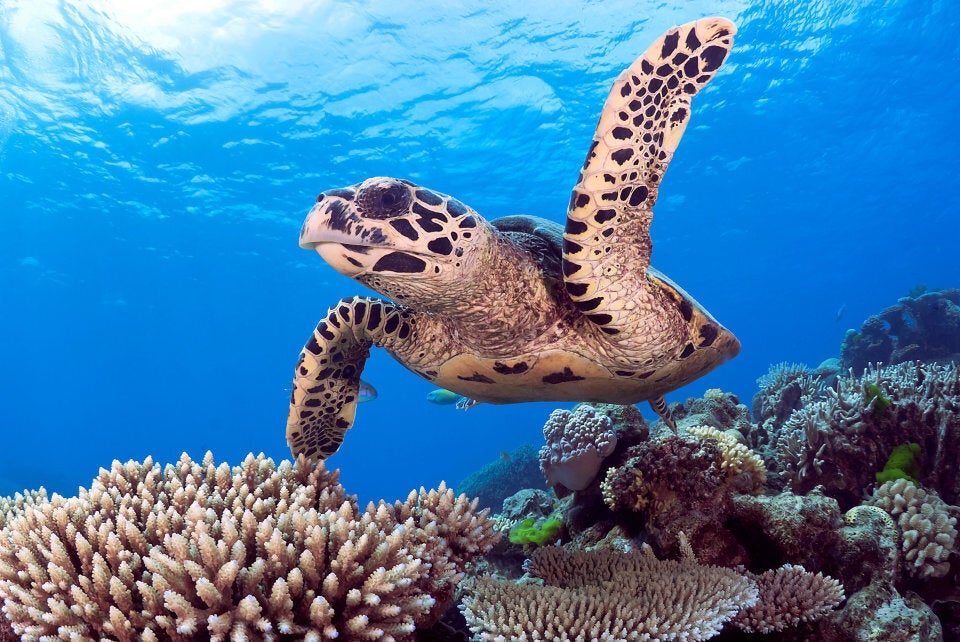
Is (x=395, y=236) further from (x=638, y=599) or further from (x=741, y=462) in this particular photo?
(x=741, y=462)

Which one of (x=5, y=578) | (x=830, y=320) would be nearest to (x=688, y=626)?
(x=5, y=578)

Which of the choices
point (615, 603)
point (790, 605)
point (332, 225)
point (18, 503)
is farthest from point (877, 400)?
point (18, 503)

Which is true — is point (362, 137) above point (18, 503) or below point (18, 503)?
above

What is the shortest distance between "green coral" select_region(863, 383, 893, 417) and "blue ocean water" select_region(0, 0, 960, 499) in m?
11.1

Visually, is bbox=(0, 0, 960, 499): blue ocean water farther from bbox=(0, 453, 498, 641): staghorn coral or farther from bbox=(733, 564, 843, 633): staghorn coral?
bbox=(733, 564, 843, 633): staghorn coral

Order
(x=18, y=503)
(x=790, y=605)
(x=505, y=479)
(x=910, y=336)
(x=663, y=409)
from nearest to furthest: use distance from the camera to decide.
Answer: (x=790, y=605)
(x=18, y=503)
(x=663, y=409)
(x=910, y=336)
(x=505, y=479)

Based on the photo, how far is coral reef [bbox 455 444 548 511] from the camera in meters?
13.2

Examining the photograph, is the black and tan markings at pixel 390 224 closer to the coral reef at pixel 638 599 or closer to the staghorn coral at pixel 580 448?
the coral reef at pixel 638 599

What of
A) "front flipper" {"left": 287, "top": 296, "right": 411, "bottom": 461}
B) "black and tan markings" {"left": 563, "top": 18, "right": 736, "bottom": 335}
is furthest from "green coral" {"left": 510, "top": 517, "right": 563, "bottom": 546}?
"black and tan markings" {"left": 563, "top": 18, "right": 736, "bottom": 335}

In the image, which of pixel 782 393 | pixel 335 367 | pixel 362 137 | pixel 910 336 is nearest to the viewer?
pixel 335 367

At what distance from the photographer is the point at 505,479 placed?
13805 mm

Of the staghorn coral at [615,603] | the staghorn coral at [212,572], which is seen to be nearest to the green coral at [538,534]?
the staghorn coral at [615,603]

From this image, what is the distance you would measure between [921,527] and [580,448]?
256 centimetres

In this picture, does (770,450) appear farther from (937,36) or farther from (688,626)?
(937,36)
